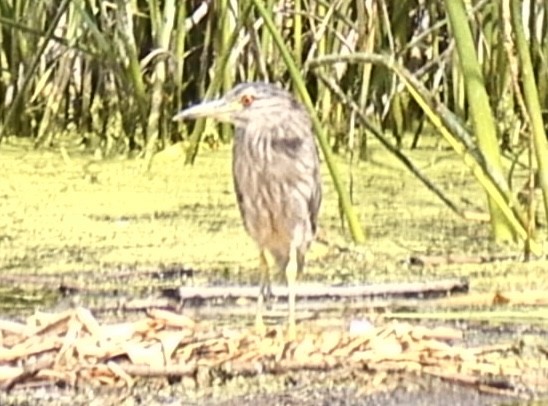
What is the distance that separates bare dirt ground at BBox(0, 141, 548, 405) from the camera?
3.65 feet

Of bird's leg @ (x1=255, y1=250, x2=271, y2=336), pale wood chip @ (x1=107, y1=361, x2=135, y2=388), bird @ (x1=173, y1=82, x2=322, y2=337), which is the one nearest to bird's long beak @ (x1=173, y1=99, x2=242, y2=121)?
bird @ (x1=173, y1=82, x2=322, y2=337)

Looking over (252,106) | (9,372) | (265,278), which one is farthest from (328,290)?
(9,372)

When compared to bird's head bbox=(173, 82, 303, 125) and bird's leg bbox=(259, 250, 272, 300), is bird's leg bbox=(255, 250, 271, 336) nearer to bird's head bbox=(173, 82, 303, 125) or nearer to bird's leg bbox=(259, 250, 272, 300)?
bird's leg bbox=(259, 250, 272, 300)

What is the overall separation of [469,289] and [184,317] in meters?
0.23

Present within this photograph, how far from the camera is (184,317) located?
125 cm

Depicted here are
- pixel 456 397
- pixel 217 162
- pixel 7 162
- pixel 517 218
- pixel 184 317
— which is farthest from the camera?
pixel 7 162

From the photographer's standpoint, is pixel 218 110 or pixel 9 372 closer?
pixel 9 372

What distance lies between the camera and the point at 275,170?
1.23 metres

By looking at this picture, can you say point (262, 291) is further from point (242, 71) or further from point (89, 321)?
point (242, 71)

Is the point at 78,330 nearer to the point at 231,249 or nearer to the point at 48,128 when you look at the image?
the point at 231,249

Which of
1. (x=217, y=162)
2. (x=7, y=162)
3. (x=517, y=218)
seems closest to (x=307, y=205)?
(x=517, y=218)

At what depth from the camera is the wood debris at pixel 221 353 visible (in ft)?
3.71

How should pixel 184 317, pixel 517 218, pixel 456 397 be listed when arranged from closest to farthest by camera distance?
pixel 456 397, pixel 184 317, pixel 517 218

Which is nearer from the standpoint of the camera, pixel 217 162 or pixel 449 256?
pixel 449 256
